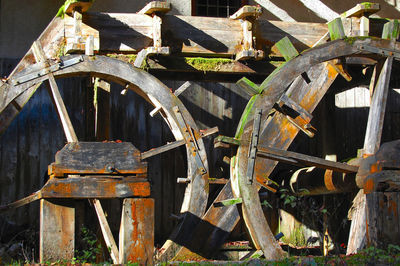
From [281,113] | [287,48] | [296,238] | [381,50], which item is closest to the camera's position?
[287,48]

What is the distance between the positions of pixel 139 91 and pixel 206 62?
1.03 m

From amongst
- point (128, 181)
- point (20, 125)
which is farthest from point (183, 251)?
point (20, 125)

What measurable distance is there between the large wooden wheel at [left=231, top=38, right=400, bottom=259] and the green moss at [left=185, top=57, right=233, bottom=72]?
99 centimetres

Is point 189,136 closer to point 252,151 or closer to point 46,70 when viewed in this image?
point 252,151

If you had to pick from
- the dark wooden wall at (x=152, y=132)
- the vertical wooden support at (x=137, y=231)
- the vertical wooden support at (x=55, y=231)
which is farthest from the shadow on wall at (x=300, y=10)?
the vertical wooden support at (x=55, y=231)

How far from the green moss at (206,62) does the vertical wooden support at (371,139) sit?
6.82 ft

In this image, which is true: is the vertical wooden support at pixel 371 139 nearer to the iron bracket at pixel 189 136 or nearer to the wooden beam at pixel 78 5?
the iron bracket at pixel 189 136

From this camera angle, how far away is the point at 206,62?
9.51 m

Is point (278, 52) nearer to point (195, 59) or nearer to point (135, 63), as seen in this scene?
point (195, 59)

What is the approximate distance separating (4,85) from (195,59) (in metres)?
2.59

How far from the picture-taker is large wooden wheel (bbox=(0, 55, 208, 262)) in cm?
870

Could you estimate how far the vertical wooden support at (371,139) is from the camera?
8.88 meters

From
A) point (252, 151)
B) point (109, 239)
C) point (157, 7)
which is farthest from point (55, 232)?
point (157, 7)

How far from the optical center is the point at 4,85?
8641 millimetres
